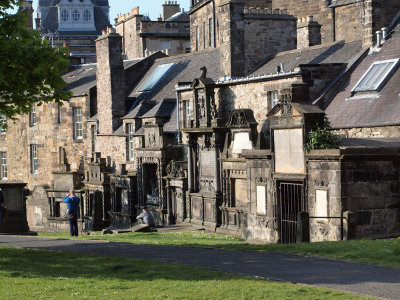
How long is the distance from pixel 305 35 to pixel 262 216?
53.0ft

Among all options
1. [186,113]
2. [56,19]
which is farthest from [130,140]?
[56,19]

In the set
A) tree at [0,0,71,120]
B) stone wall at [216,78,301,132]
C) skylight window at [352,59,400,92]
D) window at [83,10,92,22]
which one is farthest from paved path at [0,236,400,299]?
window at [83,10,92,22]

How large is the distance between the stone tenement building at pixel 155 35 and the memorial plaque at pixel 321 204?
143 feet

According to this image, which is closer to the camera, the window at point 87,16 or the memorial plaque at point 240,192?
the memorial plaque at point 240,192

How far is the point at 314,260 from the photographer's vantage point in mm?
16938

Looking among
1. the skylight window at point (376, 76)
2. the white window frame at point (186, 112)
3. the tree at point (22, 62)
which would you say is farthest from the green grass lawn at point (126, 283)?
the white window frame at point (186, 112)

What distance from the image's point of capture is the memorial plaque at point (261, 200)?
2717 centimetres

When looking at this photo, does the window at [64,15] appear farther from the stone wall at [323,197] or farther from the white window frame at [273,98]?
the stone wall at [323,197]

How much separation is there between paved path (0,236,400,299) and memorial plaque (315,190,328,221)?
508cm

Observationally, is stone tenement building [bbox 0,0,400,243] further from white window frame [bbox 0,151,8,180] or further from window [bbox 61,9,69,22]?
window [bbox 61,9,69,22]

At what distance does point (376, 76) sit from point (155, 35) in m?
39.5

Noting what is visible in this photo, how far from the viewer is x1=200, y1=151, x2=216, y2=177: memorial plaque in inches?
1446

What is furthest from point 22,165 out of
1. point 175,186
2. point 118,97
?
point 175,186

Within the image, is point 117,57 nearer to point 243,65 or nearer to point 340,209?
point 243,65
